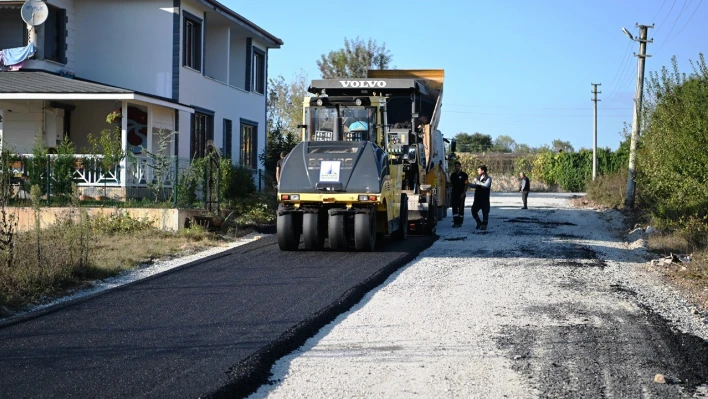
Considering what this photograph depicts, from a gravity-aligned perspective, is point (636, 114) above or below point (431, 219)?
above

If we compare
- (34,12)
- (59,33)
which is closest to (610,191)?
(59,33)

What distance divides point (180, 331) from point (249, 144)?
23.8m

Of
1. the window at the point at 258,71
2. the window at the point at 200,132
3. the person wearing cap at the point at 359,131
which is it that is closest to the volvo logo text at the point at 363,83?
the person wearing cap at the point at 359,131

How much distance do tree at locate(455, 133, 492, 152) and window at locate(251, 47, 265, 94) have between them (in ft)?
239

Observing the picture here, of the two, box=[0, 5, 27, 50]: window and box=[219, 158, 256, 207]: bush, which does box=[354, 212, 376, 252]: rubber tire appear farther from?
box=[0, 5, 27, 50]: window

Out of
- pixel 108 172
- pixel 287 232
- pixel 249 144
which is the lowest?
pixel 287 232

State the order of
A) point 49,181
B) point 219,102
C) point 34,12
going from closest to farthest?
point 49,181 < point 34,12 < point 219,102

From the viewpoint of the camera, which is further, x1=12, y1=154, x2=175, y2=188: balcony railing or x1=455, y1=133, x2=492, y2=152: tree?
x1=455, y1=133, x2=492, y2=152: tree

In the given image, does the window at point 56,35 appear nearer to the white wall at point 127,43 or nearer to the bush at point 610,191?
the white wall at point 127,43

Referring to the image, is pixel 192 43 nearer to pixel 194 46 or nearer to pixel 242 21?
pixel 194 46

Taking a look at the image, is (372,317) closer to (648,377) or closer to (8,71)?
(648,377)

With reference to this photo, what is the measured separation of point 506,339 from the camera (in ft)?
27.5

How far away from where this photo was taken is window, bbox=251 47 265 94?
32156 millimetres

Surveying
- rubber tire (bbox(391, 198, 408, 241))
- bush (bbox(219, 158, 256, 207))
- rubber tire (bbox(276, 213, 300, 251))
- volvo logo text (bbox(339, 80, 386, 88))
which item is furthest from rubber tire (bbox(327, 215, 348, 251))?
bush (bbox(219, 158, 256, 207))
